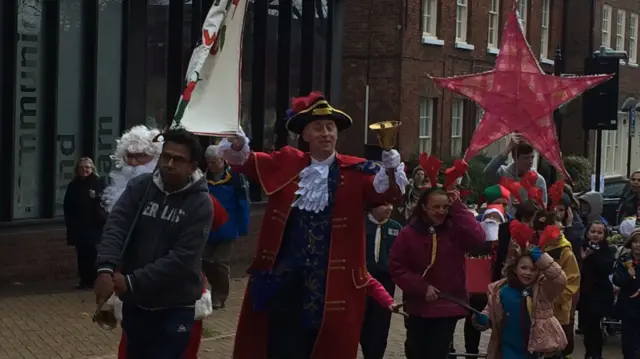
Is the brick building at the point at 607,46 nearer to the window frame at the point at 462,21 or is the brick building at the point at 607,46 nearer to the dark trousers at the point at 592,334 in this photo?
the window frame at the point at 462,21

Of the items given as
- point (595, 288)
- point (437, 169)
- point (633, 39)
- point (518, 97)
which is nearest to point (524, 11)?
point (633, 39)

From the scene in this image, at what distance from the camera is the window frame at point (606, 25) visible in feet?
112

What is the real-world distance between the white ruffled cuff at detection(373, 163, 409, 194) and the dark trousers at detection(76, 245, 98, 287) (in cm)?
727

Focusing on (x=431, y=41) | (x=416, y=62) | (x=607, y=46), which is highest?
(x=607, y=46)

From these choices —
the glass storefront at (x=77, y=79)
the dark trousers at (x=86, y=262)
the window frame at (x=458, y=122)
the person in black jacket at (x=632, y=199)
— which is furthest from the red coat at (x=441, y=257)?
the window frame at (x=458, y=122)

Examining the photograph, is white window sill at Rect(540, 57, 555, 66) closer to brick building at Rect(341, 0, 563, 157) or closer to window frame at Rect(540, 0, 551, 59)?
window frame at Rect(540, 0, 551, 59)

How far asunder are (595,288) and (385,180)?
4411 millimetres

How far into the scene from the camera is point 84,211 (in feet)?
42.4

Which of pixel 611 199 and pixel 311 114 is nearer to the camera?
pixel 311 114

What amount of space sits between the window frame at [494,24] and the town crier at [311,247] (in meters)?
20.1

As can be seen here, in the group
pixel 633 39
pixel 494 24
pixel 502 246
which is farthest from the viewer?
pixel 633 39

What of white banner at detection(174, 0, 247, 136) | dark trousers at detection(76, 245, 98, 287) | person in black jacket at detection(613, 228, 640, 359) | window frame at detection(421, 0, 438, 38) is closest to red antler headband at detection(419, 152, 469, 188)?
white banner at detection(174, 0, 247, 136)

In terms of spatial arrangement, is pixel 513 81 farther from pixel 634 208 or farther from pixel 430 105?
pixel 430 105

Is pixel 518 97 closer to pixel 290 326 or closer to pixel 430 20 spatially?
pixel 290 326
